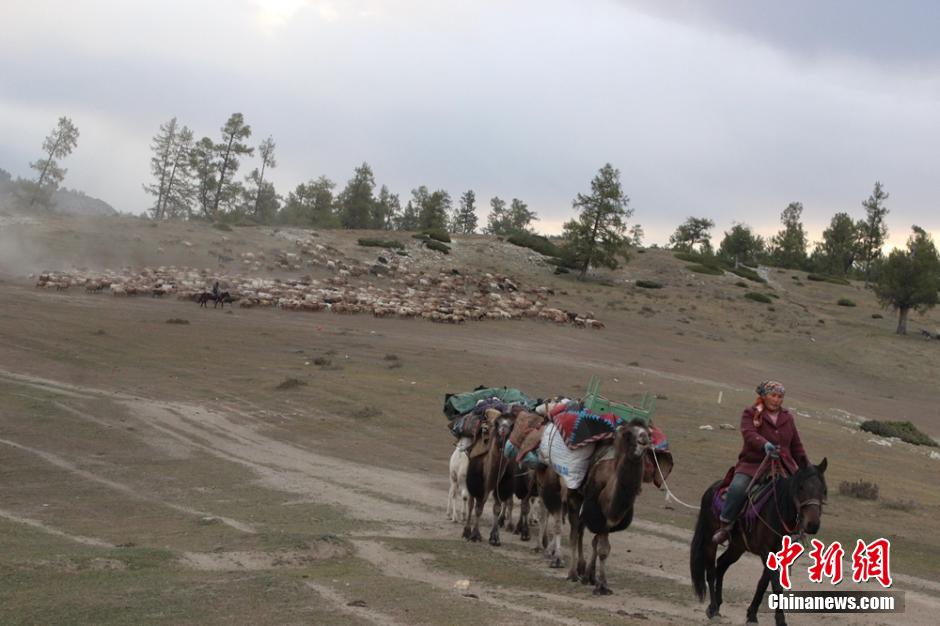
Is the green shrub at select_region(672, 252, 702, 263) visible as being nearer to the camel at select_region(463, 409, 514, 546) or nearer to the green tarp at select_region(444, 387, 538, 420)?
the green tarp at select_region(444, 387, 538, 420)

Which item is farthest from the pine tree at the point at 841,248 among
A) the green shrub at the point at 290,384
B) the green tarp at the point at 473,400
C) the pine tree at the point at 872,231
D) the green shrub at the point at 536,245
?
the green tarp at the point at 473,400

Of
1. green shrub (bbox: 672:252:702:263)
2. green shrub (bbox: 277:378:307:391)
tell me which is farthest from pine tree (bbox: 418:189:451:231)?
green shrub (bbox: 277:378:307:391)

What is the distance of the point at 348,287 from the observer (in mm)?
66375

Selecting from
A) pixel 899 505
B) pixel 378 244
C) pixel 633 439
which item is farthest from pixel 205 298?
pixel 633 439

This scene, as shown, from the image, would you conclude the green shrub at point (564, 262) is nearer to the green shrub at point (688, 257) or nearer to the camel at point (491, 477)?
the green shrub at point (688, 257)

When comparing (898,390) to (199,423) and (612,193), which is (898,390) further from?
(199,423)

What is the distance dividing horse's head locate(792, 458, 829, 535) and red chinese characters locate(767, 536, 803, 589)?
0.42 metres

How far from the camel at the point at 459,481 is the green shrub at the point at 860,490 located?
11.0 metres

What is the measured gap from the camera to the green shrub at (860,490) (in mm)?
22234

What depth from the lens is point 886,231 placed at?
13175 centimetres

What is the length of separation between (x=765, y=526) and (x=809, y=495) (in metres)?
0.90

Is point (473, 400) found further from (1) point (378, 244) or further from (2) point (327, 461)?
(1) point (378, 244)

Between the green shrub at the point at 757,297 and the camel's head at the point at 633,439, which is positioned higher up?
the green shrub at the point at 757,297

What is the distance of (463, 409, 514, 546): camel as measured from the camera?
15.5 m
